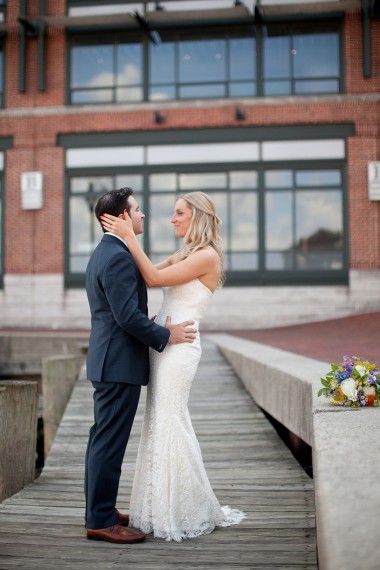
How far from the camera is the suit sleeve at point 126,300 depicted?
3.61 metres

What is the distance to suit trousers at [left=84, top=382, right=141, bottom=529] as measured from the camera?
3.68 meters

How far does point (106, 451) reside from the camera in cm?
369

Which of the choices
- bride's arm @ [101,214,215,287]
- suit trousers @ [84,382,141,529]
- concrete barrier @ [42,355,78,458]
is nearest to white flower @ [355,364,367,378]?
bride's arm @ [101,214,215,287]

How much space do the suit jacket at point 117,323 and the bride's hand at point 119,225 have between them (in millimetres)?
44

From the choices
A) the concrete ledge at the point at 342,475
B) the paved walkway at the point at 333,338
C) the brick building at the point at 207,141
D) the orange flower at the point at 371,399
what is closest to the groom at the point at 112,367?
the concrete ledge at the point at 342,475

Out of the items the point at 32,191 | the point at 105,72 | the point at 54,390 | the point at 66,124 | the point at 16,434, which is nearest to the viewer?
the point at 16,434

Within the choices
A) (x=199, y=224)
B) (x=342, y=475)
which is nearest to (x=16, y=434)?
(x=199, y=224)

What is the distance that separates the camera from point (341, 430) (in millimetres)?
3150

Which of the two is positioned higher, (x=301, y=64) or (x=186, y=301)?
(x=301, y=64)

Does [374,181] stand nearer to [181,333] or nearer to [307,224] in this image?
[307,224]

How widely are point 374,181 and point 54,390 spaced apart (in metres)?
12.7

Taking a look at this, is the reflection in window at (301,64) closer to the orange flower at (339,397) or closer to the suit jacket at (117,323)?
the orange flower at (339,397)

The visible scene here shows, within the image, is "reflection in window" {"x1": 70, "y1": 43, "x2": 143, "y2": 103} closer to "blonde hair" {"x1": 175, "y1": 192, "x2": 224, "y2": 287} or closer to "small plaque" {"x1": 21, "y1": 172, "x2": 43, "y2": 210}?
"small plaque" {"x1": 21, "y1": 172, "x2": 43, "y2": 210}

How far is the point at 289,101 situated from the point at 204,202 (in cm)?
1581
